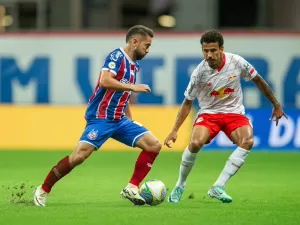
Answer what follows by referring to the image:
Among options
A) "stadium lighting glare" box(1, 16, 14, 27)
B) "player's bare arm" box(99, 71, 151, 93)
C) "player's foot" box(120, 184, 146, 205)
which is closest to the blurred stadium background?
"stadium lighting glare" box(1, 16, 14, 27)

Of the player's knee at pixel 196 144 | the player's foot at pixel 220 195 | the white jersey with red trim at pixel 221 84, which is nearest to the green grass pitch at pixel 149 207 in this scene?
the player's foot at pixel 220 195

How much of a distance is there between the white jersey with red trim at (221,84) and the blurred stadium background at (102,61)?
232cm

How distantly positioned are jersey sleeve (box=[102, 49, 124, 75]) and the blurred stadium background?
3.45 meters

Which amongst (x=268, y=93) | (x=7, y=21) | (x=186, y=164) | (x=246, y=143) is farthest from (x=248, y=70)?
(x=7, y=21)

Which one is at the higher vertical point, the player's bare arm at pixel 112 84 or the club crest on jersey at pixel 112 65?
the club crest on jersey at pixel 112 65

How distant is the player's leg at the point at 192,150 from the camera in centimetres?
1009

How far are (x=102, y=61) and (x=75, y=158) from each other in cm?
1247

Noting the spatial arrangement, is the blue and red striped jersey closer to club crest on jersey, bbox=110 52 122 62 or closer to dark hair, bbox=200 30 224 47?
club crest on jersey, bbox=110 52 122 62

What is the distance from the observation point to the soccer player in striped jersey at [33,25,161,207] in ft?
31.3

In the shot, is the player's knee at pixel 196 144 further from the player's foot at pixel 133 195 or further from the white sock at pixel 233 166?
the player's foot at pixel 133 195

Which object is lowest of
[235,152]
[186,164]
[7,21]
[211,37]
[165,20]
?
[165,20]

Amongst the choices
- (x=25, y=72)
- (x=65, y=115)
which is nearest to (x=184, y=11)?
(x=25, y=72)

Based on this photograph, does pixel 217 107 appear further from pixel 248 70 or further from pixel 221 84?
pixel 248 70

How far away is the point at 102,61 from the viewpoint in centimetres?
2184
